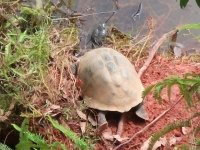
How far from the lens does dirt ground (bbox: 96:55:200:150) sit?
2967mm

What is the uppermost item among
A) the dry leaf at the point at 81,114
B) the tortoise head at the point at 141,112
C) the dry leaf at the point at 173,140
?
the dry leaf at the point at 81,114

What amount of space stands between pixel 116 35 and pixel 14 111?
155 cm

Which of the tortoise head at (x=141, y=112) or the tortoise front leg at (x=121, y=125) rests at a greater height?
the tortoise head at (x=141, y=112)

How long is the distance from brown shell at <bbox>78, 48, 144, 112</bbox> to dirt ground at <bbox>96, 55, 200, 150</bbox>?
13 cm

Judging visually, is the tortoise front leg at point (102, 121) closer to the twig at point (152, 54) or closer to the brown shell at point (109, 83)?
the brown shell at point (109, 83)

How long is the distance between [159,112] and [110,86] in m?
0.40

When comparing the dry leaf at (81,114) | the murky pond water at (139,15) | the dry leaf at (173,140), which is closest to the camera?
the dry leaf at (173,140)

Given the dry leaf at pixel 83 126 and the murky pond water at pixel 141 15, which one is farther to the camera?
the murky pond water at pixel 141 15

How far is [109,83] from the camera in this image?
10.2 feet

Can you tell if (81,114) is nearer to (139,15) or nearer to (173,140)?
(173,140)

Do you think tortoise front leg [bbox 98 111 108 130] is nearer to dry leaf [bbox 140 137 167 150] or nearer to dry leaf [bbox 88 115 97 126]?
dry leaf [bbox 88 115 97 126]

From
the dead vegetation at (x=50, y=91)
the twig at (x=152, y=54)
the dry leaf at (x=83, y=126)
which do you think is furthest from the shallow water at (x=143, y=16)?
the dry leaf at (x=83, y=126)

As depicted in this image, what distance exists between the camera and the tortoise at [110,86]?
10.2ft

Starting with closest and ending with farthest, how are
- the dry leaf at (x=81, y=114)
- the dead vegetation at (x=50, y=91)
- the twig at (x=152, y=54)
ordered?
the dead vegetation at (x=50, y=91) → the dry leaf at (x=81, y=114) → the twig at (x=152, y=54)
